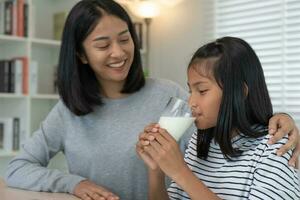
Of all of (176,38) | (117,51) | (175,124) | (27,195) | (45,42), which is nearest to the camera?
(175,124)

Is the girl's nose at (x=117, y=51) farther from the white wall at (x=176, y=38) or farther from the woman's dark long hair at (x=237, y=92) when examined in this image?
the white wall at (x=176, y=38)

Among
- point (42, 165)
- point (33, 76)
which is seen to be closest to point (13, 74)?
point (33, 76)

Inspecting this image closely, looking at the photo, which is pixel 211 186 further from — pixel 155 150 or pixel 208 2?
pixel 208 2

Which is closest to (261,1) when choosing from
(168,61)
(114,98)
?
(168,61)

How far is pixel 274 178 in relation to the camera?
1069 millimetres

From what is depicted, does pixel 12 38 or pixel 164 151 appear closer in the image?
pixel 164 151

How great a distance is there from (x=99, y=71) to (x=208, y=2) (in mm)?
2181

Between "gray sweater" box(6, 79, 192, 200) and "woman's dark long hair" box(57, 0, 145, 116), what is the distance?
41mm

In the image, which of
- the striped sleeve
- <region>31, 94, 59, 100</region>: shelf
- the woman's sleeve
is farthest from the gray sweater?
<region>31, 94, 59, 100</region>: shelf

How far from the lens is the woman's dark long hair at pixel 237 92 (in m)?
1.20

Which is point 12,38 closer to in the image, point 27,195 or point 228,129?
point 27,195

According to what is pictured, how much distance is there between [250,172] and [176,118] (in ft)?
0.75

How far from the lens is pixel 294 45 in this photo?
3059 mm

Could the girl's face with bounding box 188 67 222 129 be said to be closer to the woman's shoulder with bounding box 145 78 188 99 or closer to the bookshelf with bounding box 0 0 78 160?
the woman's shoulder with bounding box 145 78 188 99
